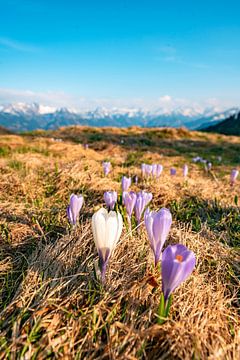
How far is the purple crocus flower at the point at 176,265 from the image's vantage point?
130 cm

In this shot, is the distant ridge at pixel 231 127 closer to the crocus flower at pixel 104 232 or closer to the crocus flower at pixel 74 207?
the crocus flower at pixel 74 207

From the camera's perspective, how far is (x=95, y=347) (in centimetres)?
138

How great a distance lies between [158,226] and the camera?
1657mm

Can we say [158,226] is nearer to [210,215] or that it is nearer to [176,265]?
[176,265]

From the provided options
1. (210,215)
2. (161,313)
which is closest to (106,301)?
(161,313)

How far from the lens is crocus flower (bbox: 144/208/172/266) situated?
5.35 feet

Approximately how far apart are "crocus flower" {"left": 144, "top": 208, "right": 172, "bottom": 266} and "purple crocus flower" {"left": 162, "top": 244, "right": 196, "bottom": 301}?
0.30 m

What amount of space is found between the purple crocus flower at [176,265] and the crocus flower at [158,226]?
30 cm

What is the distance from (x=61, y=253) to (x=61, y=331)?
72cm

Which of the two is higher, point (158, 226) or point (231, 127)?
point (158, 226)

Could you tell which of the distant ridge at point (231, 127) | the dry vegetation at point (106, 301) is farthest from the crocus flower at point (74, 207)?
the distant ridge at point (231, 127)

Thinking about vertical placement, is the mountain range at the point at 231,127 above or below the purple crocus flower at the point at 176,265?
below

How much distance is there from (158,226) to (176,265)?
0.38 meters

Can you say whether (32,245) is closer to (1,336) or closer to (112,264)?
(112,264)
